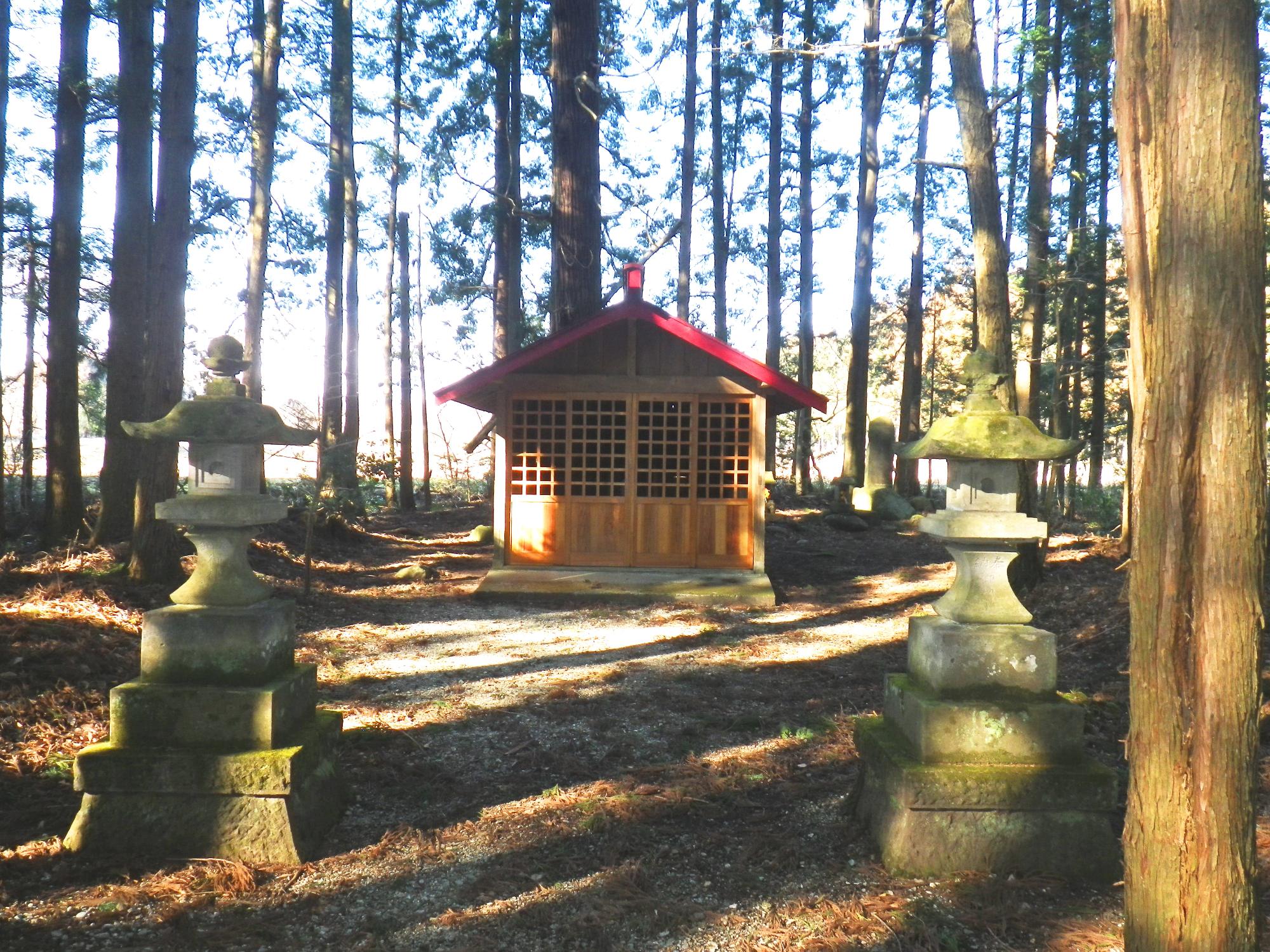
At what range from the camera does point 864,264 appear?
2134cm

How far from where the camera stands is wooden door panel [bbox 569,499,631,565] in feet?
35.6

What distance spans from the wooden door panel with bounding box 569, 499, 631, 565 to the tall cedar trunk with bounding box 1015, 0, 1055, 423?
208 inches

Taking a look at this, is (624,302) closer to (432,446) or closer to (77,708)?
(77,708)

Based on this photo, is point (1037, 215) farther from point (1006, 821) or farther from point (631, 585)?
point (1006, 821)

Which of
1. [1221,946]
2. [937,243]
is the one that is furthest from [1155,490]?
[937,243]

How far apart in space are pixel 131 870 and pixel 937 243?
32.2m

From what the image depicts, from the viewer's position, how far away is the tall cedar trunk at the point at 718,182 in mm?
22422

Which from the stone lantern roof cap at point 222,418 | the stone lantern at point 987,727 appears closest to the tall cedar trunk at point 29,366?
the stone lantern roof cap at point 222,418

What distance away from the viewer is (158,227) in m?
8.41

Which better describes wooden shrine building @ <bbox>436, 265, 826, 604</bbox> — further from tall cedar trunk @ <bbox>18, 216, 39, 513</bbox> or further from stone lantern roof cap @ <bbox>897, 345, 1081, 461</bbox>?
tall cedar trunk @ <bbox>18, 216, 39, 513</bbox>

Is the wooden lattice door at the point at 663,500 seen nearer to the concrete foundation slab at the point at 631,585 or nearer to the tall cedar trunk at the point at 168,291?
the concrete foundation slab at the point at 631,585

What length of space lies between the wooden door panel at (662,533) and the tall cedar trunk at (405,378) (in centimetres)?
1142

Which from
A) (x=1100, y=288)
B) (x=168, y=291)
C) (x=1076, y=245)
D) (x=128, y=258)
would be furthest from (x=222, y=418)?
(x=1100, y=288)

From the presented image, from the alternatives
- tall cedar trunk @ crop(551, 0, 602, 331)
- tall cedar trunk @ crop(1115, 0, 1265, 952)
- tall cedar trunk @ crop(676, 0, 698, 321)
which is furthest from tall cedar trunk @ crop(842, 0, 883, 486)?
tall cedar trunk @ crop(1115, 0, 1265, 952)
